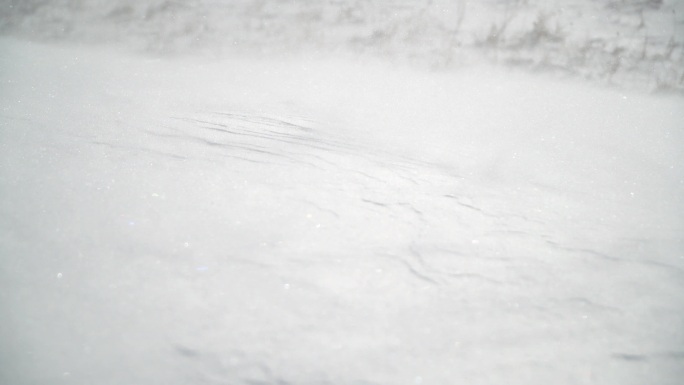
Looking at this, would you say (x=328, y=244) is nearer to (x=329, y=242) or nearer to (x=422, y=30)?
(x=329, y=242)

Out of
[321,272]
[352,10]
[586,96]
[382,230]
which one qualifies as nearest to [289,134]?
[382,230]

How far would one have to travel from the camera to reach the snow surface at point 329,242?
0.63 m

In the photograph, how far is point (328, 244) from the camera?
864 millimetres

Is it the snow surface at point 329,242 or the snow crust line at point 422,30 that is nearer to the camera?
the snow surface at point 329,242

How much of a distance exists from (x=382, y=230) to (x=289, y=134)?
1.79 ft

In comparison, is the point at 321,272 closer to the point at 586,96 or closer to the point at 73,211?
the point at 73,211

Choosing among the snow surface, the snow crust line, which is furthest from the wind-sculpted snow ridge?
the snow crust line

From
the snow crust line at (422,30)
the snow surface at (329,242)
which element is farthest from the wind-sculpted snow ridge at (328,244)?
the snow crust line at (422,30)

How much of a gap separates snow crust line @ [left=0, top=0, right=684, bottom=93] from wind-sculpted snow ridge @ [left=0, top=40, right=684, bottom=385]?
0.35 m

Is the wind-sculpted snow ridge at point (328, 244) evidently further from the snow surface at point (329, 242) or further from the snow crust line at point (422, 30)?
the snow crust line at point (422, 30)

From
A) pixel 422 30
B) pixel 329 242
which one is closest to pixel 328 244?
pixel 329 242

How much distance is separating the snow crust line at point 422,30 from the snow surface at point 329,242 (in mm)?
321

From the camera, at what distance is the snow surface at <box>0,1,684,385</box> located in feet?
2.08

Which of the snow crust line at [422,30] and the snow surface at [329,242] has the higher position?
the snow crust line at [422,30]
